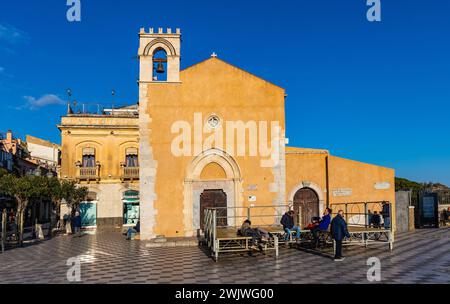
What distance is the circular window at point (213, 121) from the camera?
70.0 ft

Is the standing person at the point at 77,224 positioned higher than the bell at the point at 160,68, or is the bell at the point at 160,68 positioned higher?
the bell at the point at 160,68

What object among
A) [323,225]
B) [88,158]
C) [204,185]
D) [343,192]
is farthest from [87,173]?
[323,225]

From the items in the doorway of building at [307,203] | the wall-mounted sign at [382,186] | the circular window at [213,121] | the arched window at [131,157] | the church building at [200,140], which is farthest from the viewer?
the arched window at [131,157]

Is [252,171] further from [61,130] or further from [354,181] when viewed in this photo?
[61,130]

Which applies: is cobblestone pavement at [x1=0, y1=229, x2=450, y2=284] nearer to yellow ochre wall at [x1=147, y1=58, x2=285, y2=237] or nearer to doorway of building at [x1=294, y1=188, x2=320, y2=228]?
yellow ochre wall at [x1=147, y1=58, x2=285, y2=237]

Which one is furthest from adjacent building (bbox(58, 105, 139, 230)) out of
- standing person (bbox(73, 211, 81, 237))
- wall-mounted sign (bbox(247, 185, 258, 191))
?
wall-mounted sign (bbox(247, 185, 258, 191))

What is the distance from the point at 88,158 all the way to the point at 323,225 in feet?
86.8

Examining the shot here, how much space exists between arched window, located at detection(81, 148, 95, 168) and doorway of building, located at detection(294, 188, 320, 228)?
20.9 meters

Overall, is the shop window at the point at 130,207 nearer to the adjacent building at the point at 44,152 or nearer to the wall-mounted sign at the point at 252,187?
the wall-mounted sign at the point at 252,187

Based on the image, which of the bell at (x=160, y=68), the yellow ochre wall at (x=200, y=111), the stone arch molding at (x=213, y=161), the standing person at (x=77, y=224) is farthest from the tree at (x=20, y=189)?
the bell at (x=160, y=68)

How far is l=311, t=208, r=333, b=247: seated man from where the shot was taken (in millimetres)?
15387

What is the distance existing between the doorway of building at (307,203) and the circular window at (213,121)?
18.8 ft

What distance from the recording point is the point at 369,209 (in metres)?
23.4

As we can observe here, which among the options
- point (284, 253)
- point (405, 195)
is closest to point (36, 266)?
point (284, 253)
